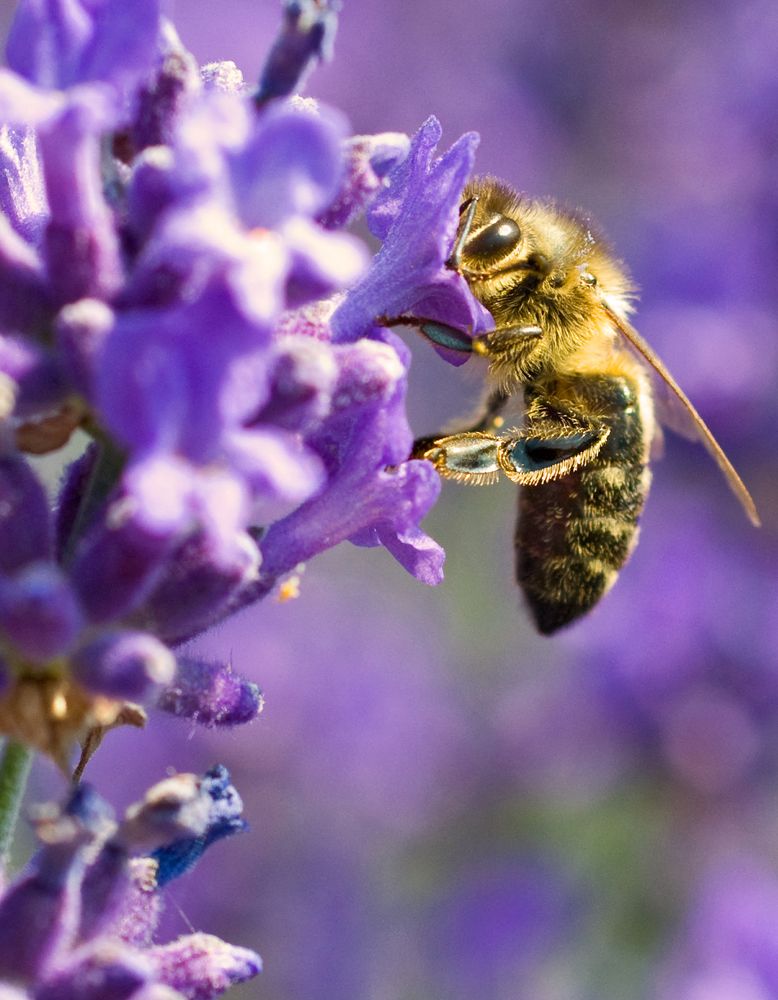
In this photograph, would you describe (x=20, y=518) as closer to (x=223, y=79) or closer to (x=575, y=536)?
(x=223, y=79)

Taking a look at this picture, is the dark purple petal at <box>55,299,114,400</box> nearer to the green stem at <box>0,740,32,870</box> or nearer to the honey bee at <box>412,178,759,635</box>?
the green stem at <box>0,740,32,870</box>

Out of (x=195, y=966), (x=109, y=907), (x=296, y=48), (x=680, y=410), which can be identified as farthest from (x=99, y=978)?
(x=680, y=410)

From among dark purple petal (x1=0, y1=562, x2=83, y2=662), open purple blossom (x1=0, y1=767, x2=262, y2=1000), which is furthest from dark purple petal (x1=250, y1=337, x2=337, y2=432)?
open purple blossom (x1=0, y1=767, x2=262, y2=1000)

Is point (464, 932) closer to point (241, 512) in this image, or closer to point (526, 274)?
point (526, 274)

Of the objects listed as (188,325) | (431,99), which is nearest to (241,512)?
(188,325)

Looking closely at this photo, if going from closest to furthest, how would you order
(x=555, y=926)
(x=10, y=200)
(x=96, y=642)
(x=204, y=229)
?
(x=204, y=229)
(x=96, y=642)
(x=10, y=200)
(x=555, y=926)

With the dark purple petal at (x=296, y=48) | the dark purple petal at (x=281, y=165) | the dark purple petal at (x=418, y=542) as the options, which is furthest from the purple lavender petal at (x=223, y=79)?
the dark purple petal at (x=418, y=542)

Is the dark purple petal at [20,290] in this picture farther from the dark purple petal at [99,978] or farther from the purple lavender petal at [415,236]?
the dark purple petal at [99,978]
